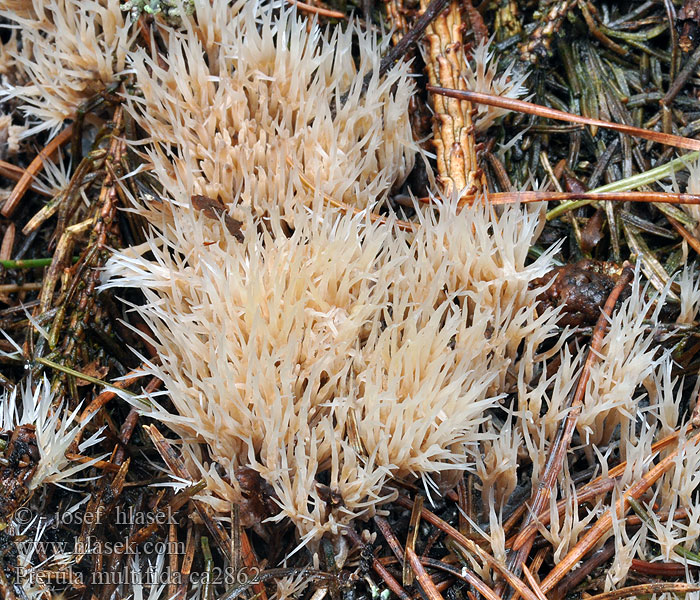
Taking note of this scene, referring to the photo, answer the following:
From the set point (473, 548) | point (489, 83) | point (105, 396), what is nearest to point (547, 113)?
point (489, 83)

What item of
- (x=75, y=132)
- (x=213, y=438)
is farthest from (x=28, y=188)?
(x=213, y=438)

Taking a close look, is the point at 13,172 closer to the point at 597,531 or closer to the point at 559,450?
the point at 559,450

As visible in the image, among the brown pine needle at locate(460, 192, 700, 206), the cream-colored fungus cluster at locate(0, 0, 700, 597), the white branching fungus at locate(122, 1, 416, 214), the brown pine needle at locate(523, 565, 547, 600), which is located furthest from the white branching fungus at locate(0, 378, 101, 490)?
the brown pine needle at locate(460, 192, 700, 206)

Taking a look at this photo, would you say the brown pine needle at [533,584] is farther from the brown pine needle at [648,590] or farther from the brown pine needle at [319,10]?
the brown pine needle at [319,10]

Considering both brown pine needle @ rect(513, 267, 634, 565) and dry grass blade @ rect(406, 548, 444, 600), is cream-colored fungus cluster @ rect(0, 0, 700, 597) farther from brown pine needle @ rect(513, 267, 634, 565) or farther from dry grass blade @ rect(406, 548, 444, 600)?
dry grass blade @ rect(406, 548, 444, 600)

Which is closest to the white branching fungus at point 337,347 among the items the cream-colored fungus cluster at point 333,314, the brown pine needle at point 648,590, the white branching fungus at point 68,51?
the cream-colored fungus cluster at point 333,314
